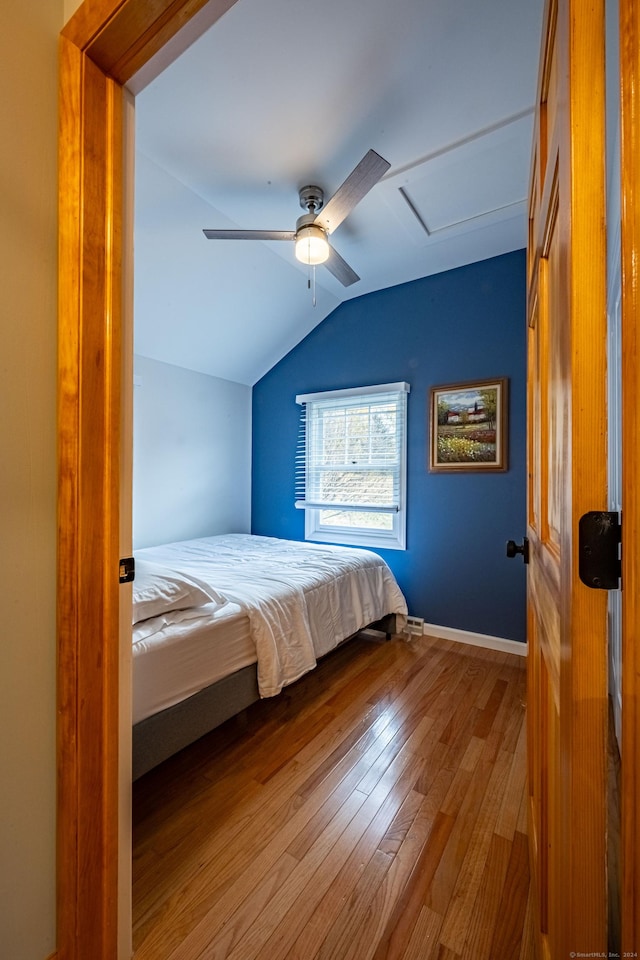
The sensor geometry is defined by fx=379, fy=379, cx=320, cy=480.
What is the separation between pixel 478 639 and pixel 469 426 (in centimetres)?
162

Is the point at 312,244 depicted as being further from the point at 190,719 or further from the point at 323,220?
the point at 190,719

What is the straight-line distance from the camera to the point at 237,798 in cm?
148

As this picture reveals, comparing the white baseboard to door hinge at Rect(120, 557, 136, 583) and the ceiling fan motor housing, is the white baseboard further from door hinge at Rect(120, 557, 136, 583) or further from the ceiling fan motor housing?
the ceiling fan motor housing

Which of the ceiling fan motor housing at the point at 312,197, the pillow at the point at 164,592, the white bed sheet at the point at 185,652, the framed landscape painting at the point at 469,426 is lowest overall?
the white bed sheet at the point at 185,652

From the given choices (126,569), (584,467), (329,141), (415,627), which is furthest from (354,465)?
(584,467)

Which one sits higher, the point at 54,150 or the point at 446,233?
the point at 446,233

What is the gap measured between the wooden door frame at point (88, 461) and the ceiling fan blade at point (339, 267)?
1.44 metres

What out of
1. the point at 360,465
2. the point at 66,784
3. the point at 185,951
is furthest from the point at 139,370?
the point at 185,951

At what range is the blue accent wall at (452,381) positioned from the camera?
278 cm

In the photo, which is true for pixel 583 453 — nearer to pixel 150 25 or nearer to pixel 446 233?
pixel 150 25

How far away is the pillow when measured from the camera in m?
1.49

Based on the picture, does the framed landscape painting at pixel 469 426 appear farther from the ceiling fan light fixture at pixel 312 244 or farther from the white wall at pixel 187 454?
the white wall at pixel 187 454

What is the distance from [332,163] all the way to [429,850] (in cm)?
311

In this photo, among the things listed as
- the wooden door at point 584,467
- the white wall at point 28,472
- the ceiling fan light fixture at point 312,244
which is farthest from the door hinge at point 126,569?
the ceiling fan light fixture at point 312,244
